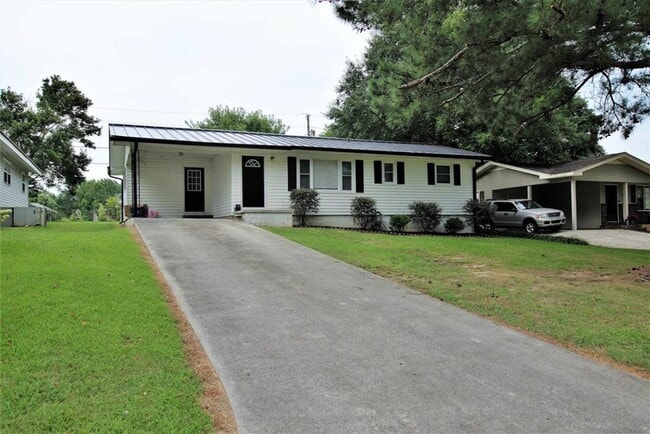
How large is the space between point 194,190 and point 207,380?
51.1 feet

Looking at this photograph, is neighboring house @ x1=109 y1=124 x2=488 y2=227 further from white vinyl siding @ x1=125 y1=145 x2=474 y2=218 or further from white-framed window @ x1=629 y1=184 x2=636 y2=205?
white-framed window @ x1=629 y1=184 x2=636 y2=205

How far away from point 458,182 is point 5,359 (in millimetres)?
19320

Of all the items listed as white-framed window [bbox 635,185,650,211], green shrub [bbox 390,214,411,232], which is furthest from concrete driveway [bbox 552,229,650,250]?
green shrub [bbox 390,214,411,232]

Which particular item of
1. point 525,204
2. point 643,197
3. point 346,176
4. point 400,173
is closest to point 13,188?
point 346,176

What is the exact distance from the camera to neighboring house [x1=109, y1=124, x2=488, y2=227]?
16219 mm

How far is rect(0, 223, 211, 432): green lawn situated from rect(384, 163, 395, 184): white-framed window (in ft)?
45.2

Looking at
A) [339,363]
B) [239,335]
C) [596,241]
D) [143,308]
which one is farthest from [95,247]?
[596,241]

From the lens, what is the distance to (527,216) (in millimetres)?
20188

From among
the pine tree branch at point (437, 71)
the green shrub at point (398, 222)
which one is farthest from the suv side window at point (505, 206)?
the pine tree branch at point (437, 71)

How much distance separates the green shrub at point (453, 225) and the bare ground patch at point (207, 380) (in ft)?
50.0

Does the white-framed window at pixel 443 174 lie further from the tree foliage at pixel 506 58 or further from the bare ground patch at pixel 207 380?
the bare ground patch at pixel 207 380

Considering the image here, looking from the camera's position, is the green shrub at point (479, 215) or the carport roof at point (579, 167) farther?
the carport roof at point (579, 167)

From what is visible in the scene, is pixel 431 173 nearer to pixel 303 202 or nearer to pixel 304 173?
pixel 304 173

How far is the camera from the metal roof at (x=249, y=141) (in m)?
15.3
